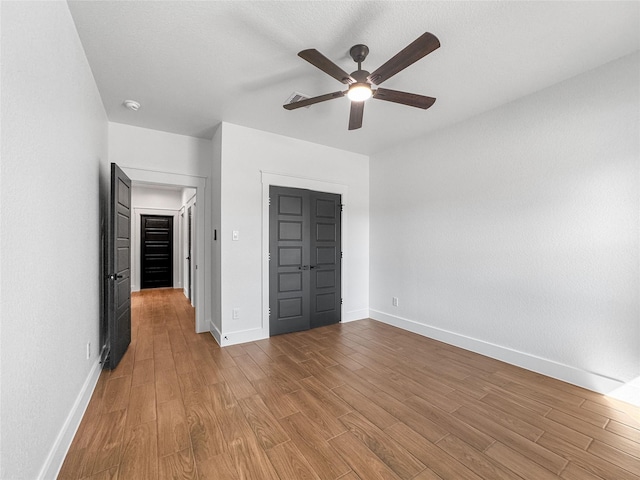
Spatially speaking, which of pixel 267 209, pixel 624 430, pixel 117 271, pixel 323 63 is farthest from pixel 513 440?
pixel 117 271

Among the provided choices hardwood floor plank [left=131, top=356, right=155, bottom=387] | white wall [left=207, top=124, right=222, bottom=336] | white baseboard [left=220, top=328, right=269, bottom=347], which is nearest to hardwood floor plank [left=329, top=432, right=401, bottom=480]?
hardwood floor plank [left=131, top=356, right=155, bottom=387]

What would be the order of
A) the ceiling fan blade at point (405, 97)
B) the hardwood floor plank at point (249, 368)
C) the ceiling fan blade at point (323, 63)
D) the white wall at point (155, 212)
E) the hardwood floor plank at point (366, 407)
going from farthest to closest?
the white wall at point (155, 212)
the hardwood floor plank at point (249, 368)
the ceiling fan blade at point (405, 97)
the hardwood floor plank at point (366, 407)
the ceiling fan blade at point (323, 63)

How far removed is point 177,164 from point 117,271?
169 cm

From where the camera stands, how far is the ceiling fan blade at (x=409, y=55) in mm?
1633

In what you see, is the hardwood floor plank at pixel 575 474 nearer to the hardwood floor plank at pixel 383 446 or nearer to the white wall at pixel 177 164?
the hardwood floor plank at pixel 383 446

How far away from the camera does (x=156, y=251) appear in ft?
25.4

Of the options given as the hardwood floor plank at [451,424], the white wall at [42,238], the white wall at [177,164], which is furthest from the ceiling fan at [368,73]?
the hardwood floor plank at [451,424]

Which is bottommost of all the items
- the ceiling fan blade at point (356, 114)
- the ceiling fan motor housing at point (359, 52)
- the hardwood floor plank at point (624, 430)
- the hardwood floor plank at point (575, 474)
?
the hardwood floor plank at point (575, 474)

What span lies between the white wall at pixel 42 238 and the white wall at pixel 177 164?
4.54ft

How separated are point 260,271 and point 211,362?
1.24m

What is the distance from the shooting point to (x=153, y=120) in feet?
11.1

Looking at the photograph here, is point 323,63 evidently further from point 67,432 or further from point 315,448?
point 67,432

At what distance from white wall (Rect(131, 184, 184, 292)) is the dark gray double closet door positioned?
479 cm

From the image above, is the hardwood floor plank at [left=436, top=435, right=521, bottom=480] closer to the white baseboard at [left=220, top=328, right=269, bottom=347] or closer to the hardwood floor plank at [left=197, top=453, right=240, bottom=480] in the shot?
the hardwood floor plank at [left=197, top=453, right=240, bottom=480]
